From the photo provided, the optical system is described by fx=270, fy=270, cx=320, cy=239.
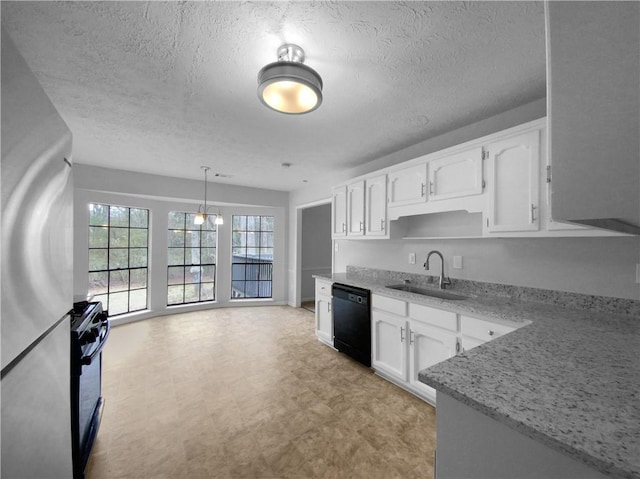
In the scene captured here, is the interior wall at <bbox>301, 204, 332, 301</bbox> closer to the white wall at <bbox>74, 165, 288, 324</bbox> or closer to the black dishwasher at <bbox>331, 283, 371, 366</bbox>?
the white wall at <bbox>74, 165, 288, 324</bbox>

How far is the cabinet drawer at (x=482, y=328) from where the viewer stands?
1.81 metres

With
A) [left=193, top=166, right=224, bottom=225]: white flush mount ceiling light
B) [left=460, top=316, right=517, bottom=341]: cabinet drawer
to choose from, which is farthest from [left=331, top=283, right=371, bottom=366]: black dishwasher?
[left=193, top=166, right=224, bottom=225]: white flush mount ceiling light

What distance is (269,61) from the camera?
1.66 metres

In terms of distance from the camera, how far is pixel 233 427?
6.67 feet

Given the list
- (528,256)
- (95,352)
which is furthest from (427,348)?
(95,352)

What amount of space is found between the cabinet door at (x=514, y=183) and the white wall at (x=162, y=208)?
425 centimetres

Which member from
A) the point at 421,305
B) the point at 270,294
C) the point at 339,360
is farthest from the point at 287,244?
the point at 421,305

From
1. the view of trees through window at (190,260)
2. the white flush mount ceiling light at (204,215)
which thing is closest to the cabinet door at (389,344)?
the white flush mount ceiling light at (204,215)

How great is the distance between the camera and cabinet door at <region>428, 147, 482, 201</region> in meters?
2.23

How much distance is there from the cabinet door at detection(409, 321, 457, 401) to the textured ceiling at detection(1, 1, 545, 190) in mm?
1868

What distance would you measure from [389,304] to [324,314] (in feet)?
4.03

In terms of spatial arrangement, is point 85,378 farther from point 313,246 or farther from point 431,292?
point 313,246

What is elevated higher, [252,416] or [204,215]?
[204,215]

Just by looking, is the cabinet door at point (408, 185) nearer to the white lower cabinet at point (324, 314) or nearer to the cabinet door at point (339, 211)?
the cabinet door at point (339, 211)
